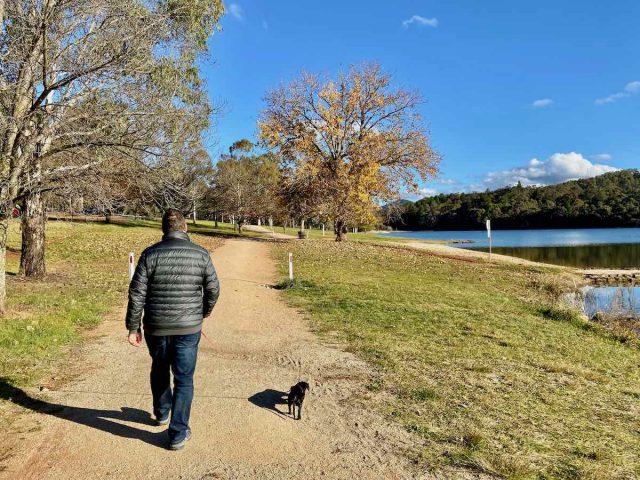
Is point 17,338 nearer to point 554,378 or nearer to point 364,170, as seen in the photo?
point 554,378

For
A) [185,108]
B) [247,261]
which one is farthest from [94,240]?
[185,108]

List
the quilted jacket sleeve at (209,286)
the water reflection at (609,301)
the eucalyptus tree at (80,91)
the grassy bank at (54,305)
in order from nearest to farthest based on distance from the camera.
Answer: the quilted jacket sleeve at (209,286) < the grassy bank at (54,305) < the eucalyptus tree at (80,91) < the water reflection at (609,301)

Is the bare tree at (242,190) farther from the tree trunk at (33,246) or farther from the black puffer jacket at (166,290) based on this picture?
the black puffer jacket at (166,290)

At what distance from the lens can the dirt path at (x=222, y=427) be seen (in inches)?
156

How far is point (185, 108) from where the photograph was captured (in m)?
10.1

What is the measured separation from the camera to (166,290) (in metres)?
4.34

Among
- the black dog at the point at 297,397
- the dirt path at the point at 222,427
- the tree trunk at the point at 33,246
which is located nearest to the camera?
the dirt path at the point at 222,427

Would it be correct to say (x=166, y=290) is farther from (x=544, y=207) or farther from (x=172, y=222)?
(x=544, y=207)

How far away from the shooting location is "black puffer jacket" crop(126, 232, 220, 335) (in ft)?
14.2

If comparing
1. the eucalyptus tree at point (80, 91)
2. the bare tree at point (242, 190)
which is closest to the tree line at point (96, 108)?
the eucalyptus tree at point (80, 91)

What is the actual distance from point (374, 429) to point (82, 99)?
7899 millimetres

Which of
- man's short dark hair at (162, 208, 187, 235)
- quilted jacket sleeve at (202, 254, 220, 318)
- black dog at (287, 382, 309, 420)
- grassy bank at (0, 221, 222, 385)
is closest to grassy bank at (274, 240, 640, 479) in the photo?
black dog at (287, 382, 309, 420)

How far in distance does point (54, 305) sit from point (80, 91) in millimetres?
4709

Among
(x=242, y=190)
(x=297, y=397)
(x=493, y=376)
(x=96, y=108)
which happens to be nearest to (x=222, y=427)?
A: (x=297, y=397)
